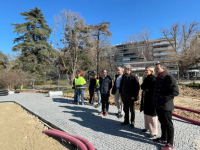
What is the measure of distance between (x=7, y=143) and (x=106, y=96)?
3.19 m

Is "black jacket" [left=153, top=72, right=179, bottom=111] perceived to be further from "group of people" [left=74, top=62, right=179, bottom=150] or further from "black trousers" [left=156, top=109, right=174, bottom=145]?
"black trousers" [left=156, top=109, right=174, bottom=145]

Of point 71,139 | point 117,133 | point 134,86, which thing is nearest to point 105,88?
point 134,86

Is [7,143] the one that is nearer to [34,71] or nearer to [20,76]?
[20,76]

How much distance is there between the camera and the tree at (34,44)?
23.3m

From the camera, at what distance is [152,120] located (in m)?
3.34

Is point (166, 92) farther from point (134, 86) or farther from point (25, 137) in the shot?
point (25, 137)

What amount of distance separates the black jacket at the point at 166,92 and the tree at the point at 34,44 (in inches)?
928

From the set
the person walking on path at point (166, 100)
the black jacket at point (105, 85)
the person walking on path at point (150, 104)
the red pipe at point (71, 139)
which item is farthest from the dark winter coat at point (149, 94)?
the black jacket at point (105, 85)

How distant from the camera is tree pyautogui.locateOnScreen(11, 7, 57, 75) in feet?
76.5

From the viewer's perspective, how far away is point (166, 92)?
2.86 metres

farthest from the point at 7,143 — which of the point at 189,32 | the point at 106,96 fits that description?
the point at 189,32

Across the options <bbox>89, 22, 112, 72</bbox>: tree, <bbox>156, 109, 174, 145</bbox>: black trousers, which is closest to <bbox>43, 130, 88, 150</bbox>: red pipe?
<bbox>156, 109, 174, 145</bbox>: black trousers

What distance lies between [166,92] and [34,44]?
25199mm

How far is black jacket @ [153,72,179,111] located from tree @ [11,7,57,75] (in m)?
23.6
